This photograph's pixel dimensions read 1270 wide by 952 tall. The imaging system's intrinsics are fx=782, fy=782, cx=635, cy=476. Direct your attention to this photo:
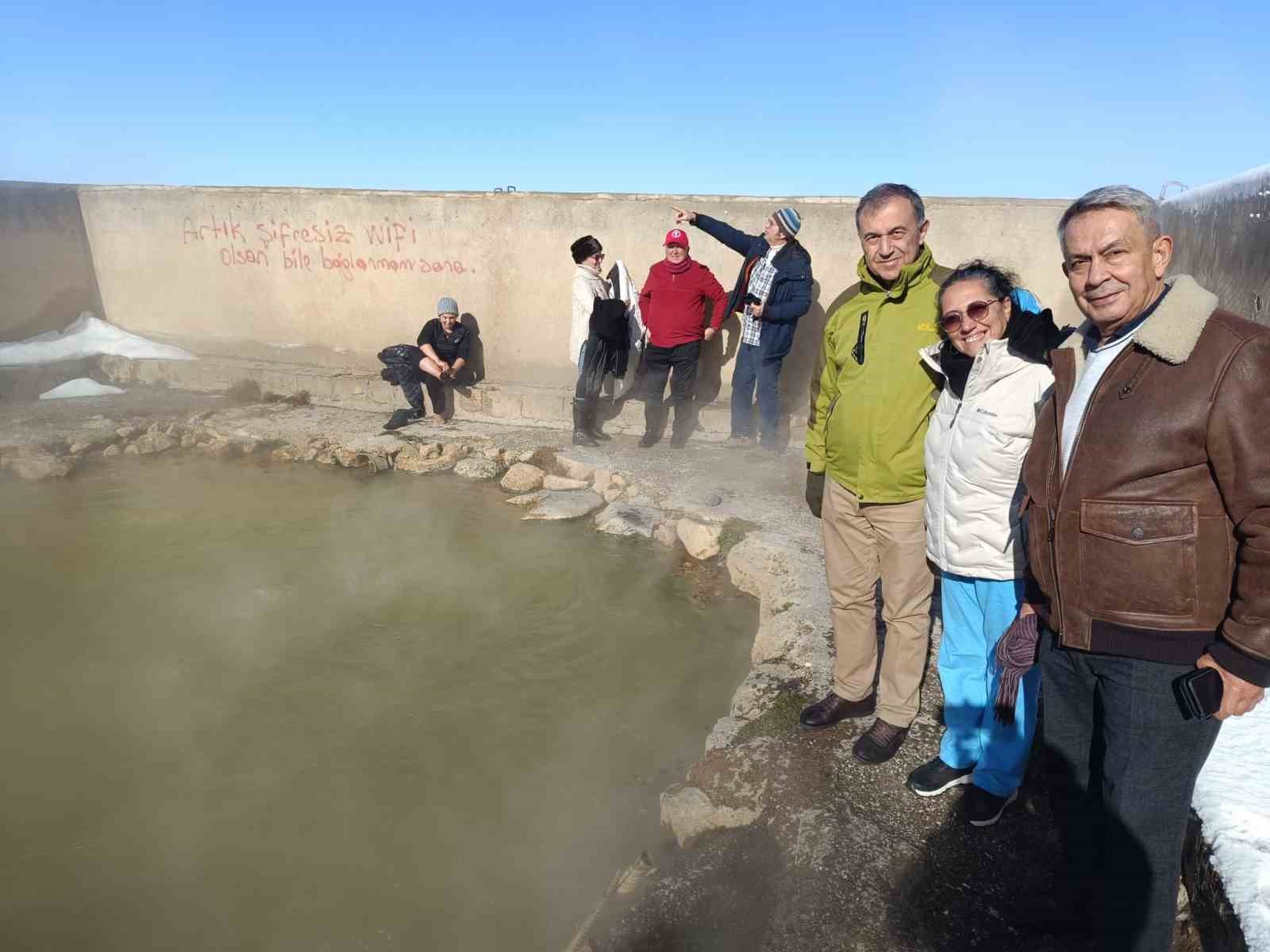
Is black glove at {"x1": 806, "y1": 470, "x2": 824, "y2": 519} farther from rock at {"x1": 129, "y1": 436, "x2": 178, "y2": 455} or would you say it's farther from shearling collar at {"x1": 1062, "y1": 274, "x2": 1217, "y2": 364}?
rock at {"x1": 129, "y1": 436, "x2": 178, "y2": 455}

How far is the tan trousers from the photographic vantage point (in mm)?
2498

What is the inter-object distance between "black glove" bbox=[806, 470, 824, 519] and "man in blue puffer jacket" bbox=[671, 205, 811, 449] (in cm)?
331

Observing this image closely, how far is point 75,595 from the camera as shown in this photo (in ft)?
15.7

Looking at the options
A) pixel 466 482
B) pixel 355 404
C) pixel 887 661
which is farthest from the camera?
pixel 355 404

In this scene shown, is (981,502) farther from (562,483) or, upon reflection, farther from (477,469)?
(477,469)

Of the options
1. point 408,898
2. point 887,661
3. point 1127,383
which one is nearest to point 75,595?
A: point 408,898

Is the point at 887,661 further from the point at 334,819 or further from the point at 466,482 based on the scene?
the point at 466,482

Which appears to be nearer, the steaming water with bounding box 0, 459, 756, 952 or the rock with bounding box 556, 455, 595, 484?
the steaming water with bounding box 0, 459, 756, 952

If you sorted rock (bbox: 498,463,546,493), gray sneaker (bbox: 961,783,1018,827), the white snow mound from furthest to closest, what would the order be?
the white snow mound, rock (bbox: 498,463,546,493), gray sneaker (bbox: 961,783,1018,827)

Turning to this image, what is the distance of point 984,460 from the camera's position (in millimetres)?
2082

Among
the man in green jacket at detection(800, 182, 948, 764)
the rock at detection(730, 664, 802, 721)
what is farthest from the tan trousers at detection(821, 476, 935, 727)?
the rock at detection(730, 664, 802, 721)

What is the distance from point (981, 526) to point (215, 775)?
124 inches

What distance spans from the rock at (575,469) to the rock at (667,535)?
3.67ft

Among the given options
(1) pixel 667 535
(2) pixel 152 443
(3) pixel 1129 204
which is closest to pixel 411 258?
(2) pixel 152 443
